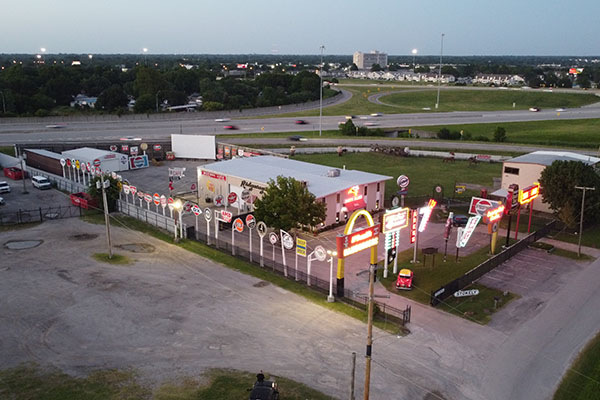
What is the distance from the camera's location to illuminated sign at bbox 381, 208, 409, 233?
3553 cm

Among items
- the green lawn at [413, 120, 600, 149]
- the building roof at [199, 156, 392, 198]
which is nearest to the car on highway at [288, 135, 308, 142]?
the green lawn at [413, 120, 600, 149]

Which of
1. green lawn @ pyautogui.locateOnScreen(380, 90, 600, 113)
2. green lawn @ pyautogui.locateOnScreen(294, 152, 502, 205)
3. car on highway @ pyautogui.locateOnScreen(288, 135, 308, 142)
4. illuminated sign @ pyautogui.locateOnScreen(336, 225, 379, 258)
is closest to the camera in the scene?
illuminated sign @ pyautogui.locateOnScreen(336, 225, 379, 258)

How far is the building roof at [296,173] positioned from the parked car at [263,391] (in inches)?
1022

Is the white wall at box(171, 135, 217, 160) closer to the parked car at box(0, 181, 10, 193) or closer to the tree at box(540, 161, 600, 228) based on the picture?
the parked car at box(0, 181, 10, 193)

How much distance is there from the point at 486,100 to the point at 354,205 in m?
139

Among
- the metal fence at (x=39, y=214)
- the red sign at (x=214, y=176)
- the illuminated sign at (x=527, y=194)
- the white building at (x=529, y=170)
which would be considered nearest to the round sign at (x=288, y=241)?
the red sign at (x=214, y=176)

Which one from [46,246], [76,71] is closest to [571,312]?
[46,246]

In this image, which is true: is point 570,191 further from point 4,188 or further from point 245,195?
point 4,188

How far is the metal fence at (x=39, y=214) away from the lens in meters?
50.4

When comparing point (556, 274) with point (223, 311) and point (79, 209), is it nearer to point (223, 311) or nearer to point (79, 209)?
point (223, 311)

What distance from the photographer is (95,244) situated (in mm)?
44531

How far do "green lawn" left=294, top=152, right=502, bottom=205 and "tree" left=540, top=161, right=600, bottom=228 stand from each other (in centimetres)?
1558

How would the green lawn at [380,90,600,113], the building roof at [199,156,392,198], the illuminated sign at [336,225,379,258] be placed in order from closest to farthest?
the illuminated sign at [336,225,379,258] < the building roof at [199,156,392,198] < the green lawn at [380,90,600,113]

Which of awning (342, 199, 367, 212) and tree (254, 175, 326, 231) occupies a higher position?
tree (254, 175, 326, 231)
